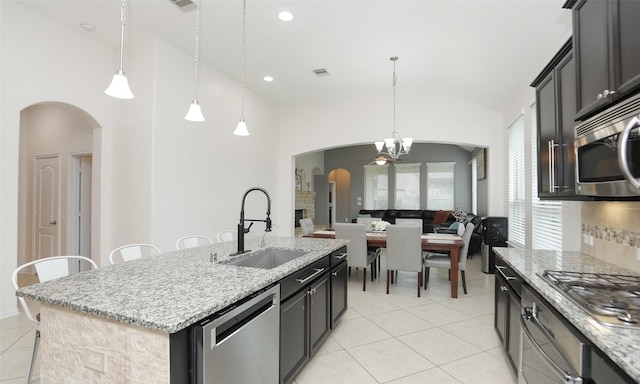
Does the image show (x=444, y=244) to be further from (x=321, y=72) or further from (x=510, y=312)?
(x=321, y=72)

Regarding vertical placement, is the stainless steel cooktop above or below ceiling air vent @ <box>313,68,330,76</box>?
below

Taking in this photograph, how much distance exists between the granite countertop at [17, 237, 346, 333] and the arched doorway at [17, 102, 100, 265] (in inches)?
149

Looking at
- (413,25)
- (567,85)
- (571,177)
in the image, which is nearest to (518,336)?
(571,177)

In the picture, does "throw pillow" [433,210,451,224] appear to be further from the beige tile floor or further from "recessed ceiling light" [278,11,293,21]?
"recessed ceiling light" [278,11,293,21]

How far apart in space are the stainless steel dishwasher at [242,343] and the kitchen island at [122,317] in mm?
62

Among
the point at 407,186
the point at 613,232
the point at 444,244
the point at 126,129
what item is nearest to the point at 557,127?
the point at 613,232

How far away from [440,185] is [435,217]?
4.87 feet

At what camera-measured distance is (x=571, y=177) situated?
1979 mm

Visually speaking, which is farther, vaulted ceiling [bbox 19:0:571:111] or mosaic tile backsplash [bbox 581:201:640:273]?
vaulted ceiling [bbox 19:0:571:111]

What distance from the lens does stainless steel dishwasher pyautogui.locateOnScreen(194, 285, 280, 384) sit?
121 centimetres

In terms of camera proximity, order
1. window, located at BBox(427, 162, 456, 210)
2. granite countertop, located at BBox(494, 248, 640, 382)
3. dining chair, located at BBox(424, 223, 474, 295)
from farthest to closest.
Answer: window, located at BBox(427, 162, 456, 210), dining chair, located at BBox(424, 223, 474, 295), granite countertop, located at BBox(494, 248, 640, 382)

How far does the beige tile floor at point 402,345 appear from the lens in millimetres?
2277

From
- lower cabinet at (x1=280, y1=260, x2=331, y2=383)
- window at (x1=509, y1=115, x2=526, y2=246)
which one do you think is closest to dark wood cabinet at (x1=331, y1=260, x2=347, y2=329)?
lower cabinet at (x1=280, y1=260, x2=331, y2=383)

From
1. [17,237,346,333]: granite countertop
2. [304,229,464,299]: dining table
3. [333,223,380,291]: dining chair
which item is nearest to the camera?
[17,237,346,333]: granite countertop
